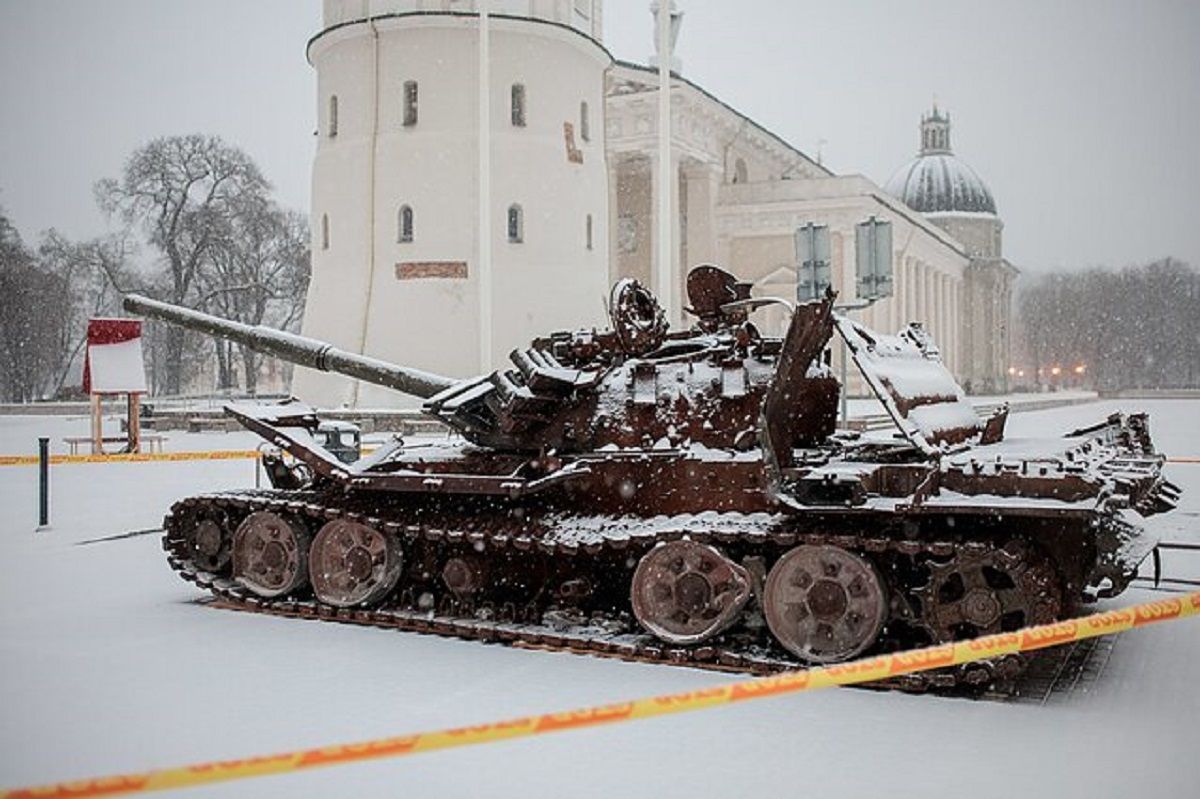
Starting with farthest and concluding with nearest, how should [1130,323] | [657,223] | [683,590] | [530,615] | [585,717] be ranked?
1. [657,223]
2. [1130,323]
3. [530,615]
4. [683,590]
5. [585,717]

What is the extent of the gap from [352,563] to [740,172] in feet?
159

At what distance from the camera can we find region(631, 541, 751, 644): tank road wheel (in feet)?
23.9

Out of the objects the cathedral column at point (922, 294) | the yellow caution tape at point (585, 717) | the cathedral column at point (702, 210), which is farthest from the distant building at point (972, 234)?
the yellow caution tape at point (585, 717)

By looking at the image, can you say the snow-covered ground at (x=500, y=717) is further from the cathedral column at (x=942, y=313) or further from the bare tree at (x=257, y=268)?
the cathedral column at (x=942, y=313)

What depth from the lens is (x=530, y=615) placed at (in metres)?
8.23

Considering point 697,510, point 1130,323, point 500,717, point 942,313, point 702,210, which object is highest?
point 702,210

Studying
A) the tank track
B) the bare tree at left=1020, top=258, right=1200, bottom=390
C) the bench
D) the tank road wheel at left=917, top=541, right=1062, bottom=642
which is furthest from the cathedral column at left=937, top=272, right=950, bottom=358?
the tank road wheel at left=917, top=541, right=1062, bottom=642

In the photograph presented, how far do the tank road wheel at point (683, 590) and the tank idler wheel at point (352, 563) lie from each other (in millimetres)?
1970

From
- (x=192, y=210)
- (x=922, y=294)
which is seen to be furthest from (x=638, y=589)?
(x=922, y=294)

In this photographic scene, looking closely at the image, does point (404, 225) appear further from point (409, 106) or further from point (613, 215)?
point (613, 215)

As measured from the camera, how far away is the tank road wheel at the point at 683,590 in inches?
287

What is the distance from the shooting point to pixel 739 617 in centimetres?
739

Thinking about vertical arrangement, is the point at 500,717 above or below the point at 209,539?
below

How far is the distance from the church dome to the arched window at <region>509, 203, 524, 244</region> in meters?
62.6
